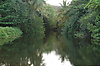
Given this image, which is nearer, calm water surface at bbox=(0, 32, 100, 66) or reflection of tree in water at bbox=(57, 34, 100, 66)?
calm water surface at bbox=(0, 32, 100, 66)

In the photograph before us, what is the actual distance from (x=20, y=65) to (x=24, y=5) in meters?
18.3

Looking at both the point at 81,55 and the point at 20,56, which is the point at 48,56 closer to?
the point at 20,56

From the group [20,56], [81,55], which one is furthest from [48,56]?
[81,55]

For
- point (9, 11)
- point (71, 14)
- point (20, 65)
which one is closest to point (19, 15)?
point (9, 11)

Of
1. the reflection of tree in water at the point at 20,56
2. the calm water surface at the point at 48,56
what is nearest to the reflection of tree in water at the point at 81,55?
the calm water surface at the point at 48,56

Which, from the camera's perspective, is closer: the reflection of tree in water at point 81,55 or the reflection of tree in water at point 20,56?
the reflection of tree in water at point 20,56

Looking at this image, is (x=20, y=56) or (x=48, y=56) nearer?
(x=20, y=56)

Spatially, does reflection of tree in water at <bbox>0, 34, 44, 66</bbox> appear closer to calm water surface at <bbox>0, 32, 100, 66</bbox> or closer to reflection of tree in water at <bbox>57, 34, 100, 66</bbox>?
calm water surface at <bbox>0, 32, 100, 66</bbox>

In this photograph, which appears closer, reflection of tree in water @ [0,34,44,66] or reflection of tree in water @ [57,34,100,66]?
reflection of tree in water @ [0,34,44,66]

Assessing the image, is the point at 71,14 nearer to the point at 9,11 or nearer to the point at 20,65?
the point at 9,11

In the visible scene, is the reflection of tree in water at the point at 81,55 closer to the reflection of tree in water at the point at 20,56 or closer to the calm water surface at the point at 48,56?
the calm water surface at the point at 48,56

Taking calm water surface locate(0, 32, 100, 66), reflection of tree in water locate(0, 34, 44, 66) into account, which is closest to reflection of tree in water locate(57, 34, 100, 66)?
calm water surface locate(0, 32, 100, 66)

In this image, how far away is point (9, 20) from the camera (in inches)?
754

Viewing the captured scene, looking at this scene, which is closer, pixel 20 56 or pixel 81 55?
pixel 20 56
